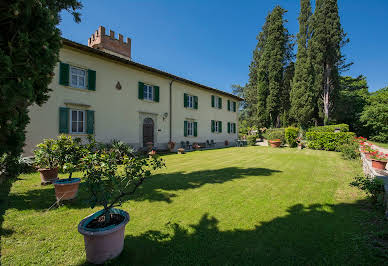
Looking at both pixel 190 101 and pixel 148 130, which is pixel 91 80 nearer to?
pixel 148 130

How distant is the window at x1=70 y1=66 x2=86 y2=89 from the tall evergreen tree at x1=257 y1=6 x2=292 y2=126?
22444 millimetres

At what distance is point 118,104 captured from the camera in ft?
37.8

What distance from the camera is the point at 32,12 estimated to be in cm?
238

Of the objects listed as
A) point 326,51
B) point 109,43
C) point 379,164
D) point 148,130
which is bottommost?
point 379,164

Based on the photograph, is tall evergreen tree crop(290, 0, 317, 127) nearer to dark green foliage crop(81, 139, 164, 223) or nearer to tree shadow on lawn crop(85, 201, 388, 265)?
tree shadow on lawn crop(85, 201, 388, 265)

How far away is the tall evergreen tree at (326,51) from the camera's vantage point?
69.8ft

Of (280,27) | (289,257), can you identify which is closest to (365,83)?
(280,27)

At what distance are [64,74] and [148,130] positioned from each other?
6066mm

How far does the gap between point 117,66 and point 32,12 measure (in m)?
9.97

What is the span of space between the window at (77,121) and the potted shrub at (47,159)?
4.53 m

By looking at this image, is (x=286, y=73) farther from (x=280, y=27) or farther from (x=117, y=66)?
(x=117, y=66)

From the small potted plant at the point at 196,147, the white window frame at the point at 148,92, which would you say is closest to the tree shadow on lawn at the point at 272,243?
the white window frame at the point at 148,92

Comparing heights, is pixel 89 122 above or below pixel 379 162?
above

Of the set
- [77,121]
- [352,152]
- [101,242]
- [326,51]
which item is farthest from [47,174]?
[326,51]
